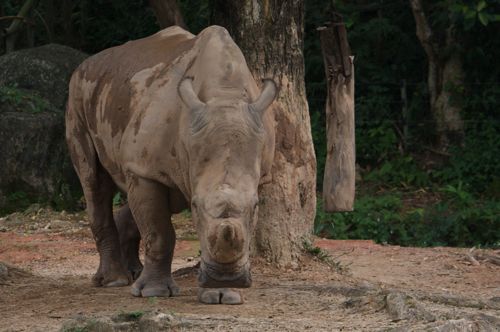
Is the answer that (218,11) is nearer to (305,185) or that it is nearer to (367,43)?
(305,185)

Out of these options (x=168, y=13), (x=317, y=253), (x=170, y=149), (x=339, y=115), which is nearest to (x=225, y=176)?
(x=170, y=149)

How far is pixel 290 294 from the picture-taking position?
7.61 metres

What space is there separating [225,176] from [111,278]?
2296mm

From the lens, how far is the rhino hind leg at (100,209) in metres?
8.53

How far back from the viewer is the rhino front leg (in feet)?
24.1

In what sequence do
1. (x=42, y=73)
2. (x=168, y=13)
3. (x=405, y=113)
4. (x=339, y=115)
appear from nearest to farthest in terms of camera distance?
(x=339, y=115)
(x=168, y=13)
(x=42, y=73)
(x=405, y=113)

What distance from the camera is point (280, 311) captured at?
6.96 metres

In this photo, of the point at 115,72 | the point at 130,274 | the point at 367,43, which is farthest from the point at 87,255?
the point at 367,43

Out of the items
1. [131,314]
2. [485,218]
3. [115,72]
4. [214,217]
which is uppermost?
[115,72]

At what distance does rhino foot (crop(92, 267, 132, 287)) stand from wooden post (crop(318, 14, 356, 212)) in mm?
1682

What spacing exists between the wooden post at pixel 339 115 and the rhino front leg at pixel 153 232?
201cm

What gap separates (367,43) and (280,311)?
979 cm

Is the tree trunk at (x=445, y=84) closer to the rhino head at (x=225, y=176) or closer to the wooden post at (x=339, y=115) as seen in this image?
the wooden post at (x=339, y=115)

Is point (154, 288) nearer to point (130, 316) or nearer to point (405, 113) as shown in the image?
point (130, 316)
